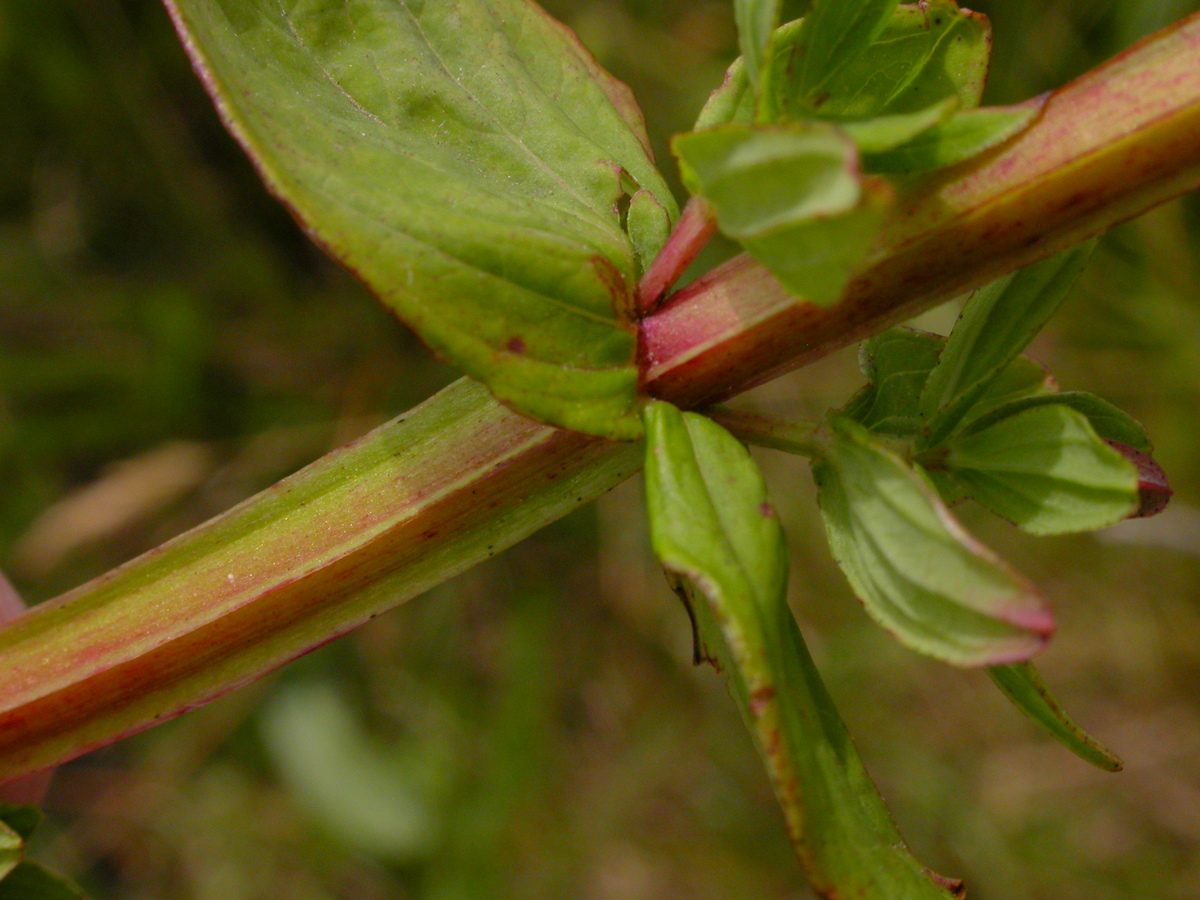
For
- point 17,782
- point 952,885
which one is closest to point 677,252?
point 952,885

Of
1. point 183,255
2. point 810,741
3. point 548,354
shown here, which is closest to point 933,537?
point 810,741

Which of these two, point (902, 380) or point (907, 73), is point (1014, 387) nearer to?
point (902, 380)

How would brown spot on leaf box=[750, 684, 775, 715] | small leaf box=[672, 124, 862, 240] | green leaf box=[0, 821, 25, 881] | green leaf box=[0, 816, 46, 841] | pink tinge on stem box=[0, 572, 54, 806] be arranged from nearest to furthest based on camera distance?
small leaf box=[672, 124, 862, 240]
brown spot on leaf box=[750, 684, 775, 715]
green leaf box=[0, 821, 25, 881]
green leaf box=[0, 816, 46, 841]
pink tinge on stem box=[0, 572, 54, 806]

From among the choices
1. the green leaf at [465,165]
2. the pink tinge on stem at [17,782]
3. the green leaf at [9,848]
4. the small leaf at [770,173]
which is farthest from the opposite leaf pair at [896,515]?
the pink tinge on stem at [17,782]

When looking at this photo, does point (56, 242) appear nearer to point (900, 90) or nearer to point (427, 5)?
point (427, 5)

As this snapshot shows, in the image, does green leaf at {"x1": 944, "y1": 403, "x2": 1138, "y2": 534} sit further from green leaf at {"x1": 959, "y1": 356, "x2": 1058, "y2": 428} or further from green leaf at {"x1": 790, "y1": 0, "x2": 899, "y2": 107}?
green leaf at {"x1": 790, "y1": 0, "x2": 899, "y2": 107}

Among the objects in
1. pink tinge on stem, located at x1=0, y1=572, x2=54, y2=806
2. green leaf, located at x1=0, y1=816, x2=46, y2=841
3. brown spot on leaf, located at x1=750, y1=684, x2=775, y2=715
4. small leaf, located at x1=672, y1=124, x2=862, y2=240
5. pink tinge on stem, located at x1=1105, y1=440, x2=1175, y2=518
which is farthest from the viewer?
pink tinge on stem, located at x1=0, y1=572, x2=54, y2=806

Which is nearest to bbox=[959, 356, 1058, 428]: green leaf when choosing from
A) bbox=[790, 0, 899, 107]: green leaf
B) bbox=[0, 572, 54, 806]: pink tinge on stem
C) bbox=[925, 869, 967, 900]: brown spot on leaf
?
bbox=[790, 0, 899, 107]: green leaf
